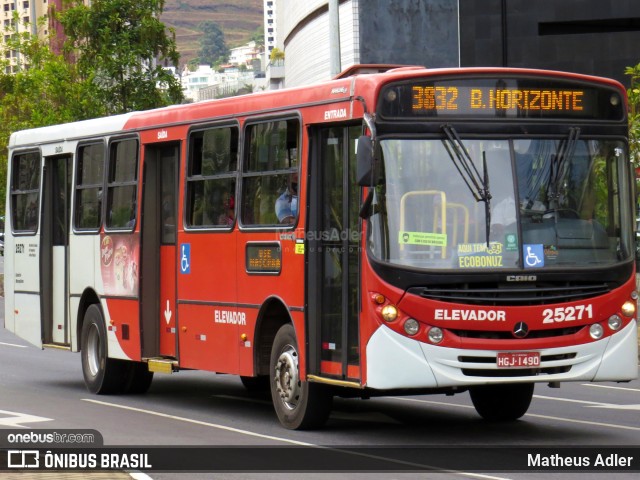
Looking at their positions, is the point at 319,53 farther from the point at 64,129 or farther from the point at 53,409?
the point at 53,409

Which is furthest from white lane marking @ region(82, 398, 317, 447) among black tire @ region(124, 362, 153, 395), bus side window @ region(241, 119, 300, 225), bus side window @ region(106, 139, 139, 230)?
bus side window @ region(106, 139, 139, 230)

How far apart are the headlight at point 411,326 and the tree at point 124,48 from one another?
66.7 feet

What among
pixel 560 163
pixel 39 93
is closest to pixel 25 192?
pixel 560 163

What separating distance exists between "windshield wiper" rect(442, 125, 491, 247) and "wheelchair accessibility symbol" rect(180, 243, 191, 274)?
169 inches

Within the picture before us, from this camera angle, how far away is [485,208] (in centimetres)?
1192

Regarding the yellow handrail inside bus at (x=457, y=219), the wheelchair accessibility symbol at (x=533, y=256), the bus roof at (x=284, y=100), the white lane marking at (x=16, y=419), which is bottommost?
the white lane marking at (x=16, y=419)

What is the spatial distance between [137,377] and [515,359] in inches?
266

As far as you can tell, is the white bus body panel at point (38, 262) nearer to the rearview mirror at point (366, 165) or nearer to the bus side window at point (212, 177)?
the bus side window at point (212, 177)

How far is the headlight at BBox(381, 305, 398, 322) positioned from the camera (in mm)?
11789

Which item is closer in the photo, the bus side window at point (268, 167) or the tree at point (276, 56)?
the bus side window at point (268, 167)

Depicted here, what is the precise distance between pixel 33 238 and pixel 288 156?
268 inches

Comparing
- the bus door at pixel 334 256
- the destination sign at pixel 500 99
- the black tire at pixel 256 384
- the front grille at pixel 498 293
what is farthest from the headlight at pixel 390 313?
the black tire at pixel 256 384

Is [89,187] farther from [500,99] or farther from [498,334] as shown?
[498,334]

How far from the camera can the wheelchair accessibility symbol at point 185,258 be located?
50.6 feet
